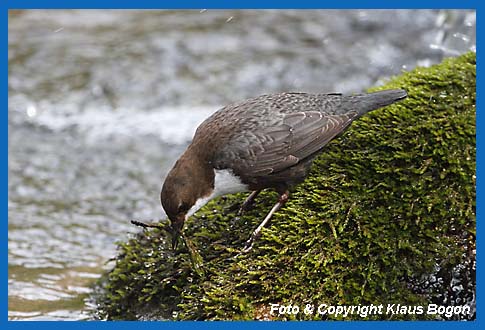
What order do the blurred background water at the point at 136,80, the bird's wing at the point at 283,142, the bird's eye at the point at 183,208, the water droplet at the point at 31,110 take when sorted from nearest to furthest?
the bird's eye at the point at 183,208 → the bird's wing at the point at 283,142 → the blurred background water at the point at 136,80 → the water droplet at the point at 31,110

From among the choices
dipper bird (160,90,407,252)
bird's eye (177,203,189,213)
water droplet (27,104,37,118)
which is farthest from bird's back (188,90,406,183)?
water droplet (27,104,37,118)

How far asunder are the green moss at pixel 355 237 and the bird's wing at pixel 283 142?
22 centimetres

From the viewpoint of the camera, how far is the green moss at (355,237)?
331 centimetres

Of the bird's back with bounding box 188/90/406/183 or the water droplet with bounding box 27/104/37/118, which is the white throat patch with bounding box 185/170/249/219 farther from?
the water droplet with bounding box 27/104/37/118

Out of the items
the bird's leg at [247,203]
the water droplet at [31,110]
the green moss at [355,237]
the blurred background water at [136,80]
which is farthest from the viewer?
the water droplet at [31,110]

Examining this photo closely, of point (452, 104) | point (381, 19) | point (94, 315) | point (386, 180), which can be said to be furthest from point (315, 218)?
point (381, 19)

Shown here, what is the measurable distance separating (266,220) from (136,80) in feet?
14.0

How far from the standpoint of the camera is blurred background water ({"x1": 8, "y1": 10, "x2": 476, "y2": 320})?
231 inches

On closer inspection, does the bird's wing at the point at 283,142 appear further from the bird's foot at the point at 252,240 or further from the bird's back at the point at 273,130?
the bird's foot at the point at 252,240

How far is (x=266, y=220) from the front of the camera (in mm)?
3594

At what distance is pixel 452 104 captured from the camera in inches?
157

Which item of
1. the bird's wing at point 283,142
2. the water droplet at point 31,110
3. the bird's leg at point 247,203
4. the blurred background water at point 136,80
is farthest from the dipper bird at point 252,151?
the water droplet at point 31,110

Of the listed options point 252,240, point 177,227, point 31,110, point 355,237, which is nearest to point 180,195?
point 177,227

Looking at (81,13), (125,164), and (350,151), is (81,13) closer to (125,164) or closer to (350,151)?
(125,164)
